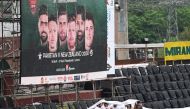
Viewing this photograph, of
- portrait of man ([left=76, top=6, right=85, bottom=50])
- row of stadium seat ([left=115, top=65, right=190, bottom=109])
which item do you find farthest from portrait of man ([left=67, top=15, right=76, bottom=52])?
row of stadium seat ([left=115, top=65, right=190, bottom=109])

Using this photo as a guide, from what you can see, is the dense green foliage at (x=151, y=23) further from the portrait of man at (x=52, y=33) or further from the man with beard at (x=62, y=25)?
the portrait of man at (x=52, y=33)

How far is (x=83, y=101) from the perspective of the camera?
55.7ft

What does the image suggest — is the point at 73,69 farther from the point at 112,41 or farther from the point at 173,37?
the point at 173,37

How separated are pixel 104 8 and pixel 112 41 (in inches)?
43.7

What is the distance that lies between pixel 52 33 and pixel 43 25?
1.10ft

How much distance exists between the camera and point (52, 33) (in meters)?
15.8

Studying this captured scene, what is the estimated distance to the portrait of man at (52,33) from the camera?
15.8m

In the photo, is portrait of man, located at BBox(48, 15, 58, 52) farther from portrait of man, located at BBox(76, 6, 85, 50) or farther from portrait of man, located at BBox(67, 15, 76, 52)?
portrait of man, located at BBox(76, 6, 85, 50)

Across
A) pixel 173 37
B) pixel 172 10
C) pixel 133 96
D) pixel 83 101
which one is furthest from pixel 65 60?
pixel 173 37

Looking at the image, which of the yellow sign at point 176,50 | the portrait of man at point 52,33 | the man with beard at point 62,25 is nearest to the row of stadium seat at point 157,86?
the yellow sign at point 176,50

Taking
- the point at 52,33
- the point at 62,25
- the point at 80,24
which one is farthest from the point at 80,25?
the point at 52,33

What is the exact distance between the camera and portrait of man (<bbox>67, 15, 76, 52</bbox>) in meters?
16.3

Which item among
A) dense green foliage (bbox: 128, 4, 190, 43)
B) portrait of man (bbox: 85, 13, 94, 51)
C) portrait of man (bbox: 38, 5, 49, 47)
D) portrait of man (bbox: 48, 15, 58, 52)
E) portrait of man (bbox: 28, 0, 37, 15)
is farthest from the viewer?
dense green foliage (bbox: 128, 4, 190, 43)

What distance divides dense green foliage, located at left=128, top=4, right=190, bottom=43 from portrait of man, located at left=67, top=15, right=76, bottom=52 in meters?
46.5
